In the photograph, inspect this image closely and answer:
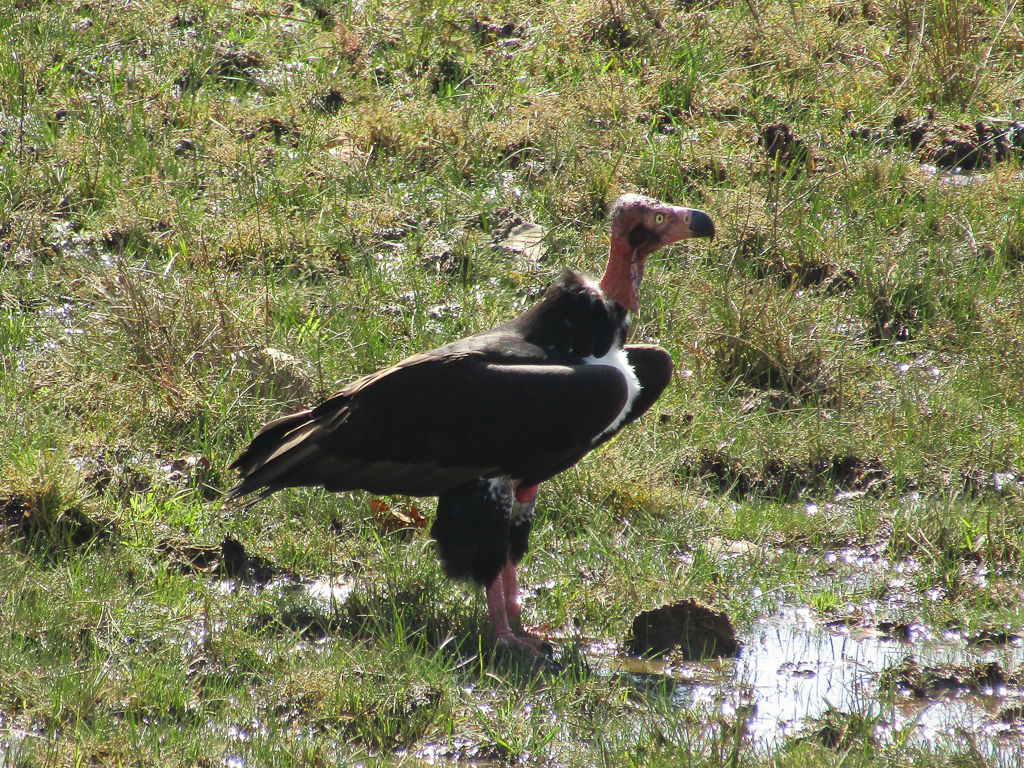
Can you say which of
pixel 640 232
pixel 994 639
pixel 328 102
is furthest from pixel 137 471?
pixel 328 102

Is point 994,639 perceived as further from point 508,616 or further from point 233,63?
point 233,63

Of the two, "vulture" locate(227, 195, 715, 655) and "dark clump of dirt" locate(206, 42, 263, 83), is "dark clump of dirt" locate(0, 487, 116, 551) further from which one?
"dark clump of dirt" locate(206, 42, 263, 83)

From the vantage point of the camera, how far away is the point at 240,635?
4.21m

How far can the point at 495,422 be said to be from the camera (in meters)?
4.38

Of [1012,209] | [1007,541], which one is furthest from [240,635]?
[1012,209]

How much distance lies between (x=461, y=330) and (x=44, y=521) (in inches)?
89.0

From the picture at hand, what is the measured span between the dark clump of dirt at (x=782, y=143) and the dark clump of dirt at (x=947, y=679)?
426 centimetres

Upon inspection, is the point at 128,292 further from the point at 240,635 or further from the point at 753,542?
the point at 753,542

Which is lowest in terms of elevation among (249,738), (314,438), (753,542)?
(753,542)

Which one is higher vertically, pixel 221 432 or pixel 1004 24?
pixel 1004 24

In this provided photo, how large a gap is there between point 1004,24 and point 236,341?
582cm

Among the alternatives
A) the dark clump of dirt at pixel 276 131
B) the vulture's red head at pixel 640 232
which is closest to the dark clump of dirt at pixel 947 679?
the vulture's red head at pixel 640 232

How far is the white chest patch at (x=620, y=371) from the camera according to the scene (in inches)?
175

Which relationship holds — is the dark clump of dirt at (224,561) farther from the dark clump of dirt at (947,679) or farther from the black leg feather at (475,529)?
the dark clump of dirt at (947,679)
